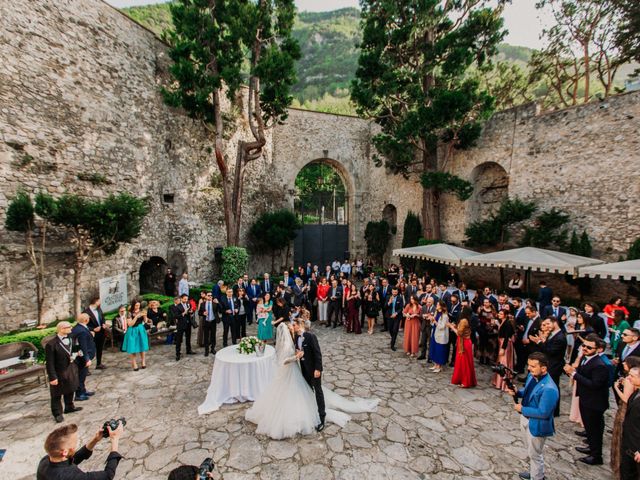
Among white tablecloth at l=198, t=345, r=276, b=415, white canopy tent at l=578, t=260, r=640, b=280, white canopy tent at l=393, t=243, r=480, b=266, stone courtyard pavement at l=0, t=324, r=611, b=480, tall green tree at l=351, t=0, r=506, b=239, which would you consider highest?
tall green tree at l=351, t=0, r=506, b=239

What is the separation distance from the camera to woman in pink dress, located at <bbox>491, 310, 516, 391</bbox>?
6570 millimetres

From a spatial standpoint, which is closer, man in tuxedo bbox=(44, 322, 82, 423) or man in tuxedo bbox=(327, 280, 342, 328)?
man in tuxedo bbox=(44, 322, 82, 423)

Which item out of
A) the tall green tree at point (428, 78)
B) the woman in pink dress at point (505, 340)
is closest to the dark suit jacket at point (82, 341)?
the woman in pink dress at point (505, 340)

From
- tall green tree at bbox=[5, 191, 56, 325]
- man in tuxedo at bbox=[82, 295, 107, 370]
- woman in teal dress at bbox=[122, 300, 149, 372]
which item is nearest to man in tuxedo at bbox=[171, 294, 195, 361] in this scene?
woman in teal dress at bbox=[122, 300, 149, 372]

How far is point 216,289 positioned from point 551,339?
8.48m

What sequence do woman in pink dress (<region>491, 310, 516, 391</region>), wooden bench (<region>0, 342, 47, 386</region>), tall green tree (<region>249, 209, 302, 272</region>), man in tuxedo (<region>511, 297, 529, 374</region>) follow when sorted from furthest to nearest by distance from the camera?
1. tall green tree (<region>249, 209, 302, 272</region>)
2. man in tuxedo (<region>511, 297, 529, 374</region>)
3. woman in pink dress (<region>491, 310, 516, 391</region>)
4. wooden bench (<region>0, 342, 47, 386</region>)

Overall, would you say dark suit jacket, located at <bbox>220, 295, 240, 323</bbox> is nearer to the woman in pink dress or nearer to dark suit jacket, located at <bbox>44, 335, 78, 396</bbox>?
dark suit jacket, located at <bbox>44, 335, 78, 396</bbox>

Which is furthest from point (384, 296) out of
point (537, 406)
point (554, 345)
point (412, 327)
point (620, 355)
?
point (537, 406)

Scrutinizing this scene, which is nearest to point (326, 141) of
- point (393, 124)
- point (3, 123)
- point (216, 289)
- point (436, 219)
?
point (393, 124)

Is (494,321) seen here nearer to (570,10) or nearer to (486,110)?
(486,110)

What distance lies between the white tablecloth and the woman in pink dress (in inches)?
186

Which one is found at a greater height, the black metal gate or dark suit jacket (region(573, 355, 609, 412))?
the black metal gate

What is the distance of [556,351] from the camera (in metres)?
5.33

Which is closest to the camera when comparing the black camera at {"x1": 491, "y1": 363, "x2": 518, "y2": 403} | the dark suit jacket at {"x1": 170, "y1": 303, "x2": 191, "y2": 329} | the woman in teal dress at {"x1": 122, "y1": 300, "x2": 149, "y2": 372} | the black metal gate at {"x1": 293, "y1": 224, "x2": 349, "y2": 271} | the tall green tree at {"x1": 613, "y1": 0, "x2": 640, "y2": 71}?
the black camera at {"x1": 491, "y1": 363, "x2": 518, "y2": 403}
